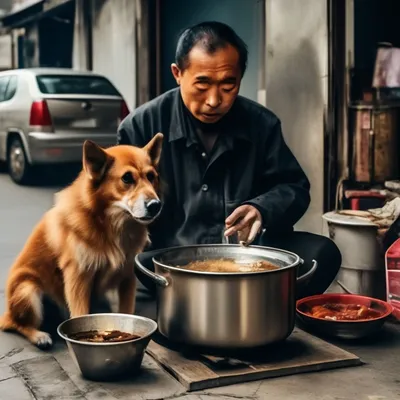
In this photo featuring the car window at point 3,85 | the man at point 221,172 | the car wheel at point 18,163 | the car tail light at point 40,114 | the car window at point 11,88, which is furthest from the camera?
the car window at point 3,85

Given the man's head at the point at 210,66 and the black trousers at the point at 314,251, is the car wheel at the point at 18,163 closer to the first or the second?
the black trousers at the point at 314,251

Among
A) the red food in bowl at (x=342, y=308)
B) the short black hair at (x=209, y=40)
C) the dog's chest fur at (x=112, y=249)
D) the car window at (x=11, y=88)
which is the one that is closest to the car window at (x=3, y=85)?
the car window at (x=11, y=88)

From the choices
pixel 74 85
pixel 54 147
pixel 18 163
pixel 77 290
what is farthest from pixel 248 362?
pixel 18 163

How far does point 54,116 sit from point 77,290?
22.3 ft

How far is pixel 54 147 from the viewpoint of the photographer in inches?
406

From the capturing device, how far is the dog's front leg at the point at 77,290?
3871 mm

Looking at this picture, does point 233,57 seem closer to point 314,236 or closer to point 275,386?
point 314,236

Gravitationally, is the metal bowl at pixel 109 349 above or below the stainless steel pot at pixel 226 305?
below

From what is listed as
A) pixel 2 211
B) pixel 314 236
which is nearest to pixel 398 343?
pixel 314 236

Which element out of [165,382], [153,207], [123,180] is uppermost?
[123,180]

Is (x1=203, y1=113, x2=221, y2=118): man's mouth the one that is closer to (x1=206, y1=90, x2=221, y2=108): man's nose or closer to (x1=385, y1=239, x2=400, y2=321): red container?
(x1=206, y1=90, x2=221, y2=108): man's nose

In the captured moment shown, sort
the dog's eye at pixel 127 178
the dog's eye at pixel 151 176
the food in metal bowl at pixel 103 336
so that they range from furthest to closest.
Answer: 1. the dog's eye at pixel 151 176
2. the dog's eye at pixel 127 178
3. the food in metal bowl at pixel 103 336

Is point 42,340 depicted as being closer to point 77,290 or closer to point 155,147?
point 77,290

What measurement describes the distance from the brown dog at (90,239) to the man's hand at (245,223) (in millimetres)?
380
